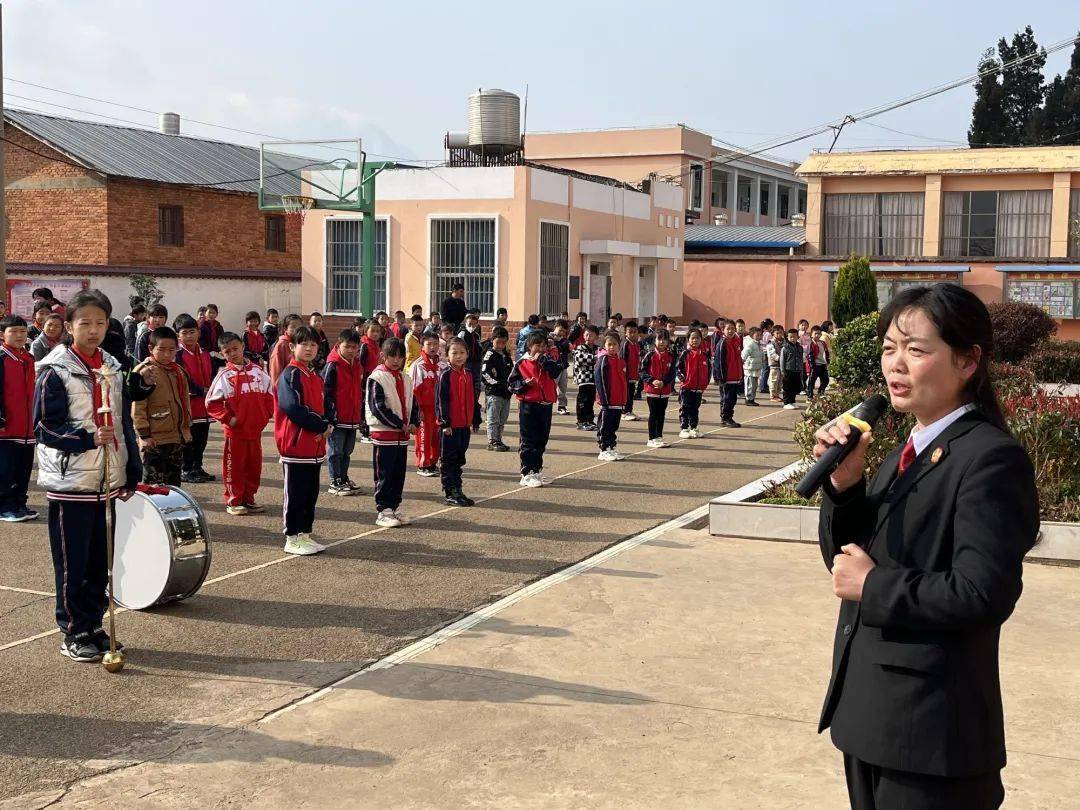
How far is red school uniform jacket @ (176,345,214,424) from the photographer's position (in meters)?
12.5

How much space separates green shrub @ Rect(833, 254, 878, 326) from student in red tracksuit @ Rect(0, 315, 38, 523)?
83.9 ft

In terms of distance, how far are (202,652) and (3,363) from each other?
533 centimetres

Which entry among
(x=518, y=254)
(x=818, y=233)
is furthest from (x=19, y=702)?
(x=818, y=233)

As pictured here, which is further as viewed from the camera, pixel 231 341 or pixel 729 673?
pixel 231 341

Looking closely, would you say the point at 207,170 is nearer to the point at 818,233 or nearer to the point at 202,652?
the point at 818,233

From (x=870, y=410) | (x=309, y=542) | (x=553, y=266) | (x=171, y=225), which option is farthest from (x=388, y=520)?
(x=171, y=225)

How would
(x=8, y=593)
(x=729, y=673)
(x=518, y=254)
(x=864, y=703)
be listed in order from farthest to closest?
(x=518, y=254), (x=8, y=593), (x=729, y=673), (x=864, y=703)

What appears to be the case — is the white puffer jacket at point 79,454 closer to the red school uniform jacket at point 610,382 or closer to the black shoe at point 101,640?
the black shoe at point 101,640

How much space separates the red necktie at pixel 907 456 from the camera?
115 inches

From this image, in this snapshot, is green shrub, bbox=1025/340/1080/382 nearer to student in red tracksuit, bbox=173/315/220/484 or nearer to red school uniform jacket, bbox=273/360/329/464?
student in red tracksuit, bbox=173/315/220/484

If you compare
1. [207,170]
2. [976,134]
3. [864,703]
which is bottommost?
[864,703]

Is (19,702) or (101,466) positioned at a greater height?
(101,466)

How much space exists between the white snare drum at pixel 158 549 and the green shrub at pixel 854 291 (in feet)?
90.8

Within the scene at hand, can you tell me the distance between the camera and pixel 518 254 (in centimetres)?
2906
